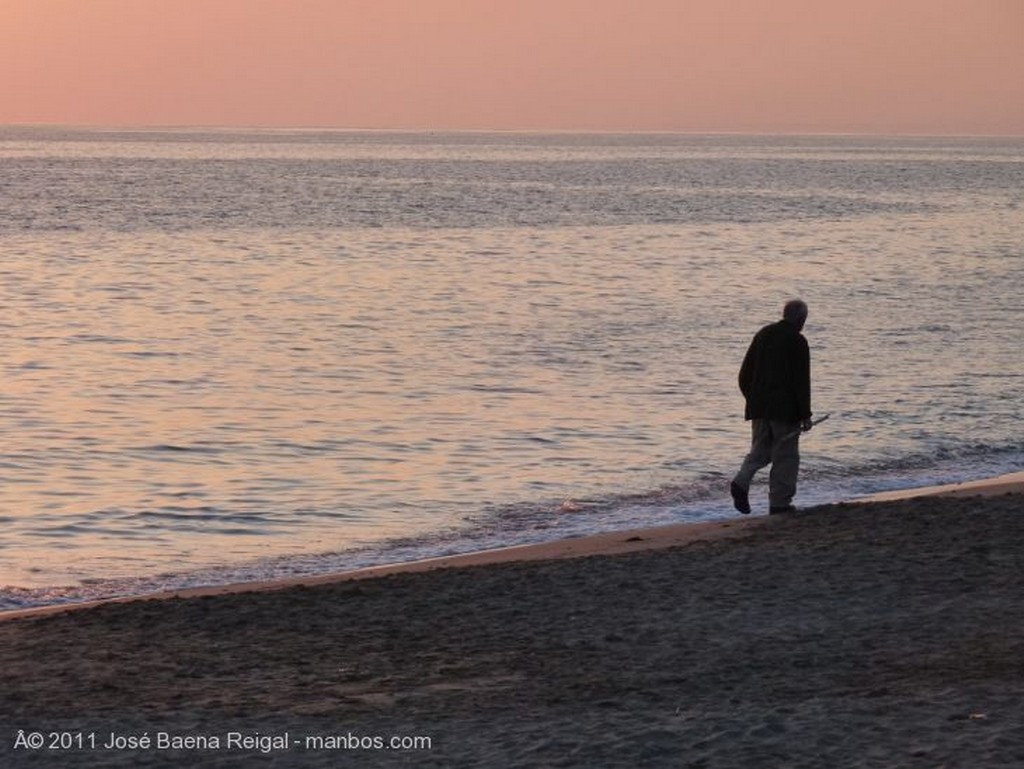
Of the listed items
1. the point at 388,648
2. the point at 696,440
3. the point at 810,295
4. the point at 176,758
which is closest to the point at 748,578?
the point at 388,648

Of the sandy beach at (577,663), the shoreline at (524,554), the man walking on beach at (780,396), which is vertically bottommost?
the shoreline at (524,554)

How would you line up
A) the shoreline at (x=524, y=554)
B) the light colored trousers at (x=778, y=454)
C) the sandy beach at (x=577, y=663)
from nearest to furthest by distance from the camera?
the sandy beach at (x=577, y=663) < the shoreline at (x=524, y=554) < the light colored trousers at (x=778, y=454)

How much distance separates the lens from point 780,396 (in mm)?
12336

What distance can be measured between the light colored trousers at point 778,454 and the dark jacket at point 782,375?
0.38 feet

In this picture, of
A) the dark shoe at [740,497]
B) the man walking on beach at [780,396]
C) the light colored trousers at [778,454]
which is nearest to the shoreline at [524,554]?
the dark shoe at [740,497]

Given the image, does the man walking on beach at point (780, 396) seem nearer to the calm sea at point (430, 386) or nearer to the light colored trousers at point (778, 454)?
the light colored trousers at point (778, 454)

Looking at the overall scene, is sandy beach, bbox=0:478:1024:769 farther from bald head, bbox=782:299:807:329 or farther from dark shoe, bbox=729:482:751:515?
bald head, bbox=782:299:807:329

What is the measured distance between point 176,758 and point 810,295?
32.7 metres

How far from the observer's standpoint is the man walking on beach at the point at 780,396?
40.5 ft

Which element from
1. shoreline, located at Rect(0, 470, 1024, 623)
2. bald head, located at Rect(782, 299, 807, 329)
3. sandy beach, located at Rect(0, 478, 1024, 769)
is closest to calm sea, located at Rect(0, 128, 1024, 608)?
shoreline, located at Rect(0, 470, 1024, 623)

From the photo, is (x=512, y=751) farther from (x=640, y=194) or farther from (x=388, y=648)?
(x=640, y=194)

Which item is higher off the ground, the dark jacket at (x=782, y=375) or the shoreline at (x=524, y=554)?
the dark jacket at (x=782, y=375)

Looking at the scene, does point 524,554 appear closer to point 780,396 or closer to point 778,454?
point 778,454

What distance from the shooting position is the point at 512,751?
6762mm
